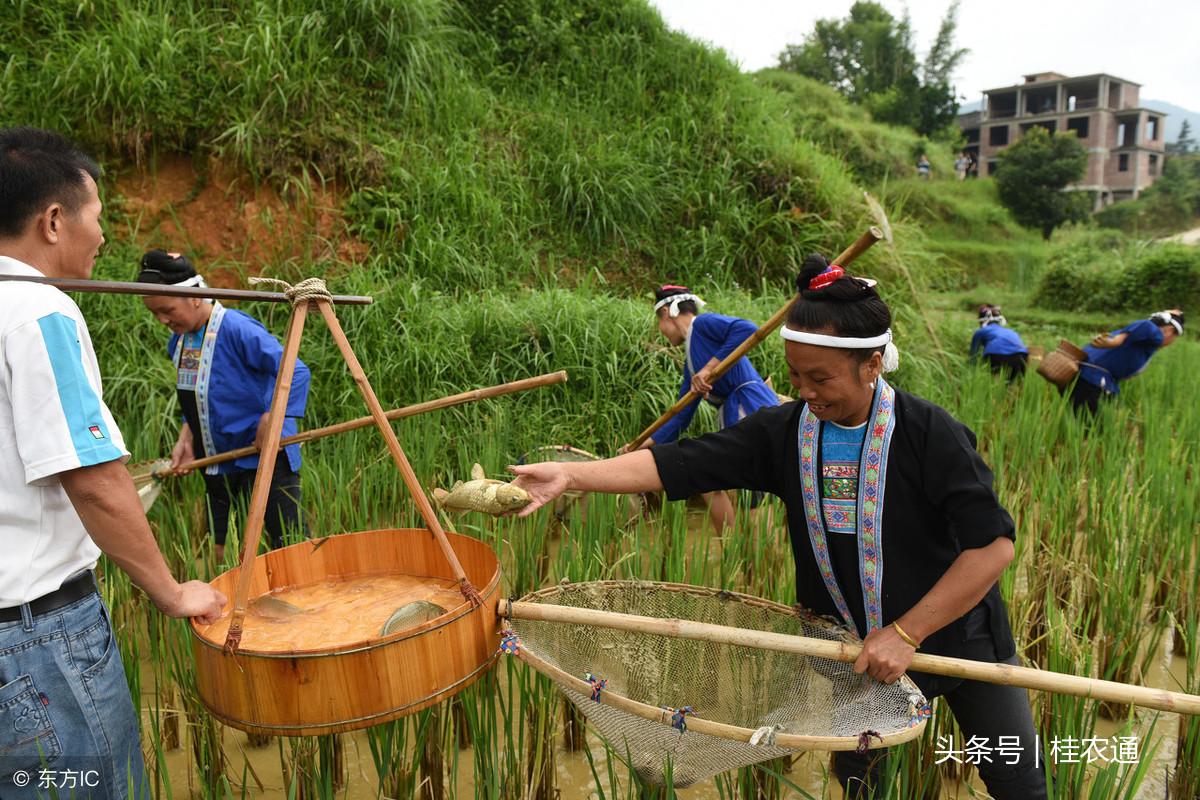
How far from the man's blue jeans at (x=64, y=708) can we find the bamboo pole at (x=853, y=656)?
0.79m

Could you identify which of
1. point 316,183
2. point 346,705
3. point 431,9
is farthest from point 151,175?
point 346,705

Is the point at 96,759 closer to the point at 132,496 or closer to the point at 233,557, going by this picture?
the point at 132,496

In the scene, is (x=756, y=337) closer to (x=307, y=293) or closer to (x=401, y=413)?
(x=401, y=413)

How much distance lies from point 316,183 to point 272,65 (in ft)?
3.01

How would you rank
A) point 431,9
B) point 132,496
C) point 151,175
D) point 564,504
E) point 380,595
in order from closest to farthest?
1. point 132,496
2. point 380,595
3. point 564,504
4. point 151,175
5. point 431,9

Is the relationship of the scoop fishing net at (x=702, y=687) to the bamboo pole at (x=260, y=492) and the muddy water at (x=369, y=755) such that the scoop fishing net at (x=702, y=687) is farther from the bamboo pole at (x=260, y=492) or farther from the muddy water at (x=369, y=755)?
the bamboo pole at (x=260, y=492)

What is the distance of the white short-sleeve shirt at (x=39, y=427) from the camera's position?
4.58 ft

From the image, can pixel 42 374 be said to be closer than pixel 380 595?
Yes

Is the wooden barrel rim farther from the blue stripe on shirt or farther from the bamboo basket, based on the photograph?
the bamboo basket

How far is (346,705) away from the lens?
1573 mm

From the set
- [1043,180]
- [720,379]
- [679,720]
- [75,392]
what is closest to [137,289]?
[75,392]

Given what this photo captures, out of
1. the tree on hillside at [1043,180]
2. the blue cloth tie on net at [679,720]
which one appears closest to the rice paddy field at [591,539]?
the blue cloth tie on net at [679,720]

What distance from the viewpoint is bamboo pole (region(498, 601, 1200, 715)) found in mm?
1546

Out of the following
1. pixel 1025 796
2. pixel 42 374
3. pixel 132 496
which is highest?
pixel 42 374
